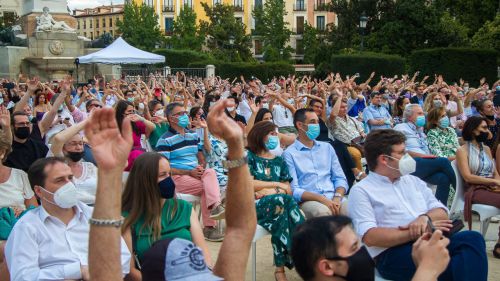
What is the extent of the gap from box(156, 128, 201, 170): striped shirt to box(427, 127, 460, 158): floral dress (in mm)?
3217

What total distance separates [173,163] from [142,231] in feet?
11.0

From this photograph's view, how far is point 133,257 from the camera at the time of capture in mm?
4156

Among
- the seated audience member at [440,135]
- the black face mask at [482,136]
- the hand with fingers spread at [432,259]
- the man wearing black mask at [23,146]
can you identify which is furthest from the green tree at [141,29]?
the hand with fingers spread at [432,259]

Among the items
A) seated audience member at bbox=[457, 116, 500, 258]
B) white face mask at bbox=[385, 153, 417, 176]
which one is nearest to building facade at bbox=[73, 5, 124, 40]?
seated audience member at bbox=[457, 116, 500, 258]

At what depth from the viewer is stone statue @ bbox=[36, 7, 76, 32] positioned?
2905 centimetres

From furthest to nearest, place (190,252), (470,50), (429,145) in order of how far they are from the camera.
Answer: (470,50), (429,145), (190,252)

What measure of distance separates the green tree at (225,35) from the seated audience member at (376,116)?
41.7m

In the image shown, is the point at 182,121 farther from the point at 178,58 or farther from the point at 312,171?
the point at 178,58

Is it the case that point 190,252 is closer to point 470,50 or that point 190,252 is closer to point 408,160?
point 408,160

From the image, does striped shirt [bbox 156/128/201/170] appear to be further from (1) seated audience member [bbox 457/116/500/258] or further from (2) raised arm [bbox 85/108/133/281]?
(2) raised arm [bbox 85/108/133/281]

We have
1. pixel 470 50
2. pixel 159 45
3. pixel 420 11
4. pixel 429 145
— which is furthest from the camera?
pixel 159 45

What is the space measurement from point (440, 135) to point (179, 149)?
3575 mm

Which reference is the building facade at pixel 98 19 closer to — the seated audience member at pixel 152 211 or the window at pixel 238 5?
the window at pixel 238 5

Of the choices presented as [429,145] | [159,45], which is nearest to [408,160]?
[429,145]
